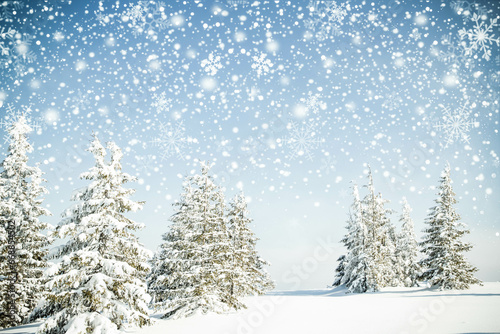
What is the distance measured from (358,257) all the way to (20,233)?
1253 inches

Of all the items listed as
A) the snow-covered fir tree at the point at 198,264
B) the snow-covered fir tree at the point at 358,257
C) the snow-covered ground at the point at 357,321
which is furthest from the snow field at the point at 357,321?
the snow-covered fir tree at the point at 358,257

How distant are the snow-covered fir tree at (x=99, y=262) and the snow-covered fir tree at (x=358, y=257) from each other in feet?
86.2

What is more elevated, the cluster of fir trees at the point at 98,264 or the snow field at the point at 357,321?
the cluster of fir trees at the point at 98,264

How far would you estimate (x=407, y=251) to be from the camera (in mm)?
42562

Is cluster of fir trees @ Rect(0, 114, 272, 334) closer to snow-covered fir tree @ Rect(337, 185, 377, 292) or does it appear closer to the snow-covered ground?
the snow-covered ground

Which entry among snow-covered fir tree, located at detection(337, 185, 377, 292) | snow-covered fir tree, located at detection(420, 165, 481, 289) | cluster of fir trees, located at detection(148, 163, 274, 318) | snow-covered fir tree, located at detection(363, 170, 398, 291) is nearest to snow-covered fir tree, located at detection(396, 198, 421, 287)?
snow-covered fir tree, located at detection(363, 170, 398, 291)

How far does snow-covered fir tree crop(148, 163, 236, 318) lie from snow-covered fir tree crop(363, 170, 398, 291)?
735 inches

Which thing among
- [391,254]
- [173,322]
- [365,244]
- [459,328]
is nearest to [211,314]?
[173,322]

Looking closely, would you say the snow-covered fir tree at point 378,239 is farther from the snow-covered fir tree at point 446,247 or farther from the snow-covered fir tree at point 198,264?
the snow-covered fir tree at point 198,264

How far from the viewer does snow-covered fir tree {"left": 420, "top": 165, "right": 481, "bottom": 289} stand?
87.0 ft

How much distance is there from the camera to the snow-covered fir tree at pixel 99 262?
39.0ft

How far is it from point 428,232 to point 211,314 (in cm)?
2284

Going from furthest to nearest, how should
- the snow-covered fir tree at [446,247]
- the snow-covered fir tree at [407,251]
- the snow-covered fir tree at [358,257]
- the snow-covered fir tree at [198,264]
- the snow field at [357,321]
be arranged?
the snow-covered fir tree at [407,251] < the snow-covered fir tree at [358,257] < the snow-covered fir tree at [446,247] < the snow-covered fir tree at [198,264] < the snow field at [357,321]

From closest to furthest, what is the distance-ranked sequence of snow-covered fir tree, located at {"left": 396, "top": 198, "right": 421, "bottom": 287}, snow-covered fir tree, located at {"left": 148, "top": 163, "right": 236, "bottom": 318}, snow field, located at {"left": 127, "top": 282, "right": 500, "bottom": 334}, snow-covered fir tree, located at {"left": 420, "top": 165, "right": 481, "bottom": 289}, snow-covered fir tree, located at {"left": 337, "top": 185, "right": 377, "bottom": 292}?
snow field, located at {"left": 127, "top": 282, "right": 500, "bottom": 334}, snow-covered fir tree, located at {"left": 148, "top": 163, "right": 236, "bottom": 318}, snow-covered fir tree, located at {"left": 420, "top": 165, "right": 481, "bottom": 289}, snow-covered fir tree, located at {"left": 337, "top": 185, "right": 377, "bottom": 292}, snow-covered fir tree, located at {"left": 396, "top": 198, "right": 421, "bottom": 287}
